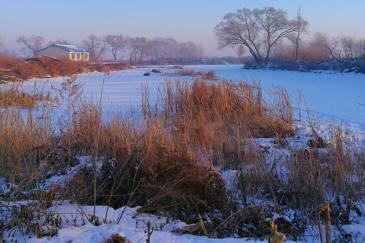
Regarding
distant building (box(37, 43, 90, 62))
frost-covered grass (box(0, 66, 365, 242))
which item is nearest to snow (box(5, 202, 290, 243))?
frost-covered grass (box(0, 66, 365, 242))

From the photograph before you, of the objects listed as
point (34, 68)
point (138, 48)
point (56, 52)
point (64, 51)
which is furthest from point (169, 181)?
point (138, 48)

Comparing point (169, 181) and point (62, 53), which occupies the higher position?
point (62, 53)

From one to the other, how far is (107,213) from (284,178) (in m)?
2.14

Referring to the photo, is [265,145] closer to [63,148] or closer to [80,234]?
[63,148]

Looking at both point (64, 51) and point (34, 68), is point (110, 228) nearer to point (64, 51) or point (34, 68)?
point (34, 68)

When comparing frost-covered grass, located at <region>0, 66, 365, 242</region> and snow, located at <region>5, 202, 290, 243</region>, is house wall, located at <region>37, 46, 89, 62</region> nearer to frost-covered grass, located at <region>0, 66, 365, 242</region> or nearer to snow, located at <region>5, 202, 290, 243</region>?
frost-covered grass, located at <region>0, 66, 365, 242</region>

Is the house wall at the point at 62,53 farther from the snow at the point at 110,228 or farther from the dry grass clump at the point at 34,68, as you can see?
the snow at the point at 110,228

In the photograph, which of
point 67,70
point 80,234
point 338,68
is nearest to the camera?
point 80,234

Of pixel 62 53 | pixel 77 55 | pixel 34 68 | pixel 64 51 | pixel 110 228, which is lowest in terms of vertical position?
pixel 110 228

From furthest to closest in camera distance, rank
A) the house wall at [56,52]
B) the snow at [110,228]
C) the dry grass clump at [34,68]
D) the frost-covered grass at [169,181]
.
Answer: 1. the house wall at [56,52]
2. the dry grass clump at [34,68]
3. the frost-covered grass at [169,181]
4. the snow at [110,228]

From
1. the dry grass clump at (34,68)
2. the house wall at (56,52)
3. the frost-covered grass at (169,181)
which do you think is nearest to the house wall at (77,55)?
the house wall at (56,52)

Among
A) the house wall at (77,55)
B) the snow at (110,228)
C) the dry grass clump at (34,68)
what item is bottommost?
the snow at (110,228)

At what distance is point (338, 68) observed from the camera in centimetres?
2870

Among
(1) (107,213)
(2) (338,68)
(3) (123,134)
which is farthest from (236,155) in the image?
(2) (338,68)
